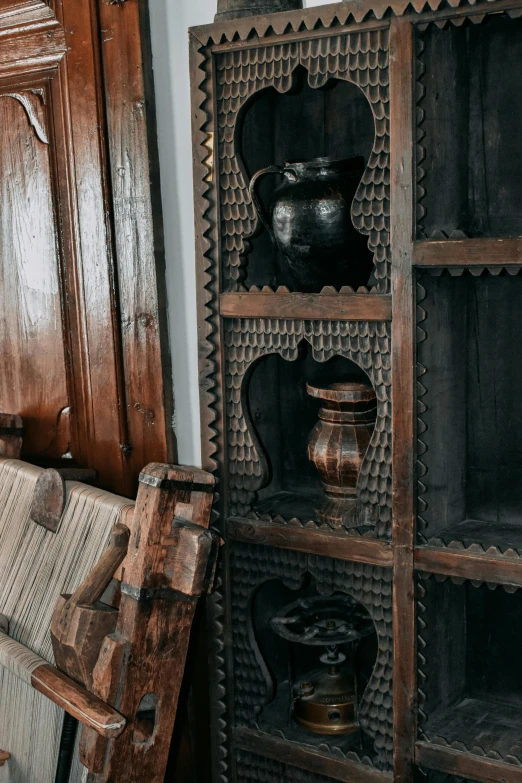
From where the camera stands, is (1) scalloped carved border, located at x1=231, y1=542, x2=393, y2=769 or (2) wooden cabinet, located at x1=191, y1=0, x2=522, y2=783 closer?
(2) wooden cabinet, located at x1=191, y1=0, x2=522, y2=783

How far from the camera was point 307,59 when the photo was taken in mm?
1576

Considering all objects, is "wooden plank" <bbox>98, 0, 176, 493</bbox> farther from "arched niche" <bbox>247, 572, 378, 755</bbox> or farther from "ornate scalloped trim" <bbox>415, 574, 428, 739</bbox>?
"ornate scalloped trim" <bbox>415, 574, 428, 739</bbox>

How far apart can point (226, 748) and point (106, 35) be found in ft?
4.84

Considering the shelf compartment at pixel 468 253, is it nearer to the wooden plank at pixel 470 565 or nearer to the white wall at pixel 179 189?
the wooden plank at pixel 470 565

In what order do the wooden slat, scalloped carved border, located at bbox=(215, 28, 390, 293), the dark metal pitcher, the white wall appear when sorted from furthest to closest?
the white wall
the dark metal pitcher
scalloped carved border, located at bbox=(215, 28, 390, 293)
the wooden slat

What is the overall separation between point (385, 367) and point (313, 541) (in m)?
0.36

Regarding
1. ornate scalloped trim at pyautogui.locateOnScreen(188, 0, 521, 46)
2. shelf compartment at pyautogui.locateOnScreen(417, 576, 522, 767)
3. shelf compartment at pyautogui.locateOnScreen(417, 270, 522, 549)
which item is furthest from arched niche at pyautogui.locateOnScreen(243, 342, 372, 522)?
ornate scalloped trim at pyautogui.locateOnScreen(188, 0, 521, 46)

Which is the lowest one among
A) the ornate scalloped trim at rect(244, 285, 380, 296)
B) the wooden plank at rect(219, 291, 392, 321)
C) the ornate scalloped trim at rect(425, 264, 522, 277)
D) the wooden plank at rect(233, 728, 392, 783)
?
the wooden plank at rect(233, 728, 392, 783)

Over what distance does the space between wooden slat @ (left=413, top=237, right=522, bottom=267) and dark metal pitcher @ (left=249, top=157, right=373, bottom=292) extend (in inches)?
7.1

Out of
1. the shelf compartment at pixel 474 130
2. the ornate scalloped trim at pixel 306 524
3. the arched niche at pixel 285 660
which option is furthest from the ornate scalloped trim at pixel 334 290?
the arched niche at pixel 285 660

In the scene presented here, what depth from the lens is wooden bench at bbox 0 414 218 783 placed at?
1.48 m

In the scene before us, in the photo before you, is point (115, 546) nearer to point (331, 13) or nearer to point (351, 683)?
point (351, 683)

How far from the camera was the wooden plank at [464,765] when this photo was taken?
5.04ft

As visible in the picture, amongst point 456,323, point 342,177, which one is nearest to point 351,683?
point 456,323
